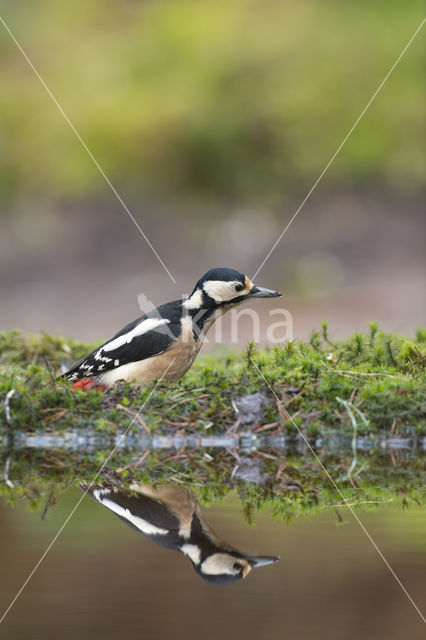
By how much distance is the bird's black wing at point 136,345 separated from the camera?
291 inches

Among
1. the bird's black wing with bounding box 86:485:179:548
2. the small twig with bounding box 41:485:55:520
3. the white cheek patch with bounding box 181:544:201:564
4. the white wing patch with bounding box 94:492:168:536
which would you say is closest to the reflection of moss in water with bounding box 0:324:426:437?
the small twig with bounding box 41:485:55:520

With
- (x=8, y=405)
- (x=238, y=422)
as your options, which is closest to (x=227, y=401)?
(x=238, y=422)

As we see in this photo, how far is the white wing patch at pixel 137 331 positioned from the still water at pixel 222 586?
231 cm

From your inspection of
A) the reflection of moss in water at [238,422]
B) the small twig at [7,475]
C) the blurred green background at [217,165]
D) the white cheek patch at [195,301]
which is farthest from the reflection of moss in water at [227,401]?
the blurred green background at [217,165]

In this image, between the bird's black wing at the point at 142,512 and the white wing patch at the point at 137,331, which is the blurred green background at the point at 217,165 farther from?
the bird's black wing at the point at 142,512

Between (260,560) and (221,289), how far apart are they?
Result: 329cm

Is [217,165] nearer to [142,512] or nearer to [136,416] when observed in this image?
[136,416]

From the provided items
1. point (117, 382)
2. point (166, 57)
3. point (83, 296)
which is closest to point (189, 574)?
point (117, 382)

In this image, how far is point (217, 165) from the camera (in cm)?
1903

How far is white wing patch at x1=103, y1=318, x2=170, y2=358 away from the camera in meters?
7.55

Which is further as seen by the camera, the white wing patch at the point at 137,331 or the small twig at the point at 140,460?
the white wing patch at the point at 137,331

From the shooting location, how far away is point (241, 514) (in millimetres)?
5301

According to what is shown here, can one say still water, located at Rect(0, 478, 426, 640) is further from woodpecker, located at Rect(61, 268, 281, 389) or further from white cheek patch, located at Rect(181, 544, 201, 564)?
woodpecker, located at Rect(61, 268, 281, 389)

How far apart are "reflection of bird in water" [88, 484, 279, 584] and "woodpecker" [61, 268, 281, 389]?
1.69 meters
